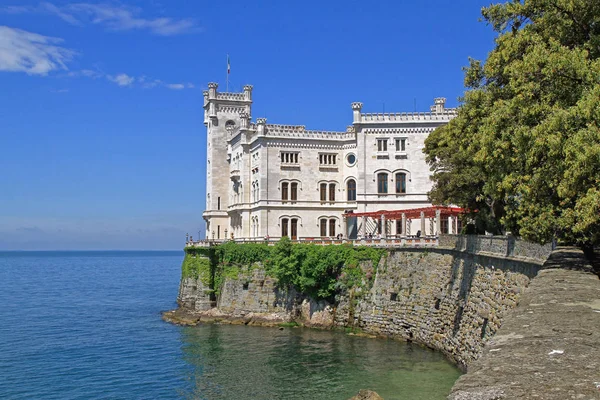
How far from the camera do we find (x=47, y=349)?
4231 centimetres

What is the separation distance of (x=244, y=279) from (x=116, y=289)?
158 ft

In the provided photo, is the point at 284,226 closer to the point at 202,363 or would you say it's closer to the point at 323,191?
the point at 323,191

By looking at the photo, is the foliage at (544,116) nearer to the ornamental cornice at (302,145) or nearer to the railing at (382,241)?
the railing at (382,241)

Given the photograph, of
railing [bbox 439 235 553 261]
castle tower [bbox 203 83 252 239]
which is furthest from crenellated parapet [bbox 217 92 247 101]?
railing [bbox 439 235 553 261]

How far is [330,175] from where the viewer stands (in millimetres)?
61969

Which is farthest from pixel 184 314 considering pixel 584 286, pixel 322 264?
pixel 584 286

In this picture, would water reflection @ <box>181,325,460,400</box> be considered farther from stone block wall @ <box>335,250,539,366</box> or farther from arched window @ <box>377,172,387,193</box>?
arched window @ <box>377,172,387,193</box>

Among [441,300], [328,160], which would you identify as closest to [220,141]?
[328,160]

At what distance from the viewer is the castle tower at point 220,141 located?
70.2m

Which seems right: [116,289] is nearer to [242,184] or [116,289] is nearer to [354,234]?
[242,184]

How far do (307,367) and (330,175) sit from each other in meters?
30.4

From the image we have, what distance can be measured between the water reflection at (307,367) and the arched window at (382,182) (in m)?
19.0

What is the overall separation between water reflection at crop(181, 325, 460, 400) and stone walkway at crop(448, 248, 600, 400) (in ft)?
57.6

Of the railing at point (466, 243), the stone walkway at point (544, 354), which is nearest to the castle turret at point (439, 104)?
the railing at point (466, 243)
